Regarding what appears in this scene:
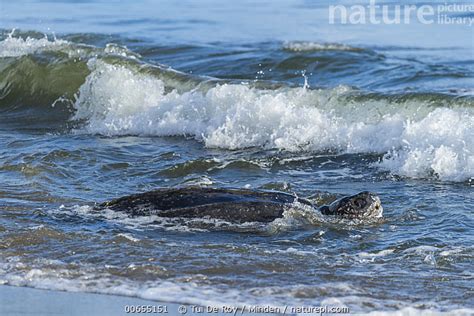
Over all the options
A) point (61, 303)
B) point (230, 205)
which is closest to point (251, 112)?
point (230, 205)

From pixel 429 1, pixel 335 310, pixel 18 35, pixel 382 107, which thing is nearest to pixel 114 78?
pixel 382 107

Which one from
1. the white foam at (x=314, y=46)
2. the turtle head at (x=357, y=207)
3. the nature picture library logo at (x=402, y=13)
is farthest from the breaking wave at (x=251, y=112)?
the nature picture library logo at (x=402, y=13)

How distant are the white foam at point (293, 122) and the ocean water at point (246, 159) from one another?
0.08 ft

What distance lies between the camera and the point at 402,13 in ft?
76.7

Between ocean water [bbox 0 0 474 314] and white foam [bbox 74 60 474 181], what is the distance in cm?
2

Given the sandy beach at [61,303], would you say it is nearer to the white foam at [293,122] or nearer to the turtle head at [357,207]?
the turtle head at [357,207]

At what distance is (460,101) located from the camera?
37.2 ft

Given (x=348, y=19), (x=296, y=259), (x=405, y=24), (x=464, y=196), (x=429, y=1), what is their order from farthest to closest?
1. (x=429, y=1)
2. (x=348, y=19)
3. (x=405, y=24)
4. (x=464, y=196)
5. (x=296, y=259)

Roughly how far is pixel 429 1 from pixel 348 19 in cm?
309

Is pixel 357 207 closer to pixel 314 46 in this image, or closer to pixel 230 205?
pixel 230 205

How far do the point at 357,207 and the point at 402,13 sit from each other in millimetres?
16423

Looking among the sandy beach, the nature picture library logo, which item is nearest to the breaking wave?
the sandy beach

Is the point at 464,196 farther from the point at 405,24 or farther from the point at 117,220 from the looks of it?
the point at 405,24

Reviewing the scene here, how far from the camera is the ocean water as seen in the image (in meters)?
6.27
